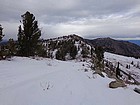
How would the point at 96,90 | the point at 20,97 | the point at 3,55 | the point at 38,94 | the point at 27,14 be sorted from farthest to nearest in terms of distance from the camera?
the point at 27,14 < the point at 3,55 < the point at 96,90 < the point at 38,94 < the point at 20,97

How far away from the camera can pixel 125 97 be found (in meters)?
7.77

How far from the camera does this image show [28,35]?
86.5ft

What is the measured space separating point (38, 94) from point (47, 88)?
71 cm

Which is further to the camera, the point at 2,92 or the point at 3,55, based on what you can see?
the point at 3,55

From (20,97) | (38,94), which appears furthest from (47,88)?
(20,97)

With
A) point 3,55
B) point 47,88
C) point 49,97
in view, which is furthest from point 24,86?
point 3,55

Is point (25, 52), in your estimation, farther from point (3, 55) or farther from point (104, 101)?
point (104, 101)

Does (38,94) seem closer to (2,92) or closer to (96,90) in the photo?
(2,92)

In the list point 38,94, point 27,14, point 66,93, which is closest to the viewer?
point 38,94

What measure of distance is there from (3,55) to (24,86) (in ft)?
34.9

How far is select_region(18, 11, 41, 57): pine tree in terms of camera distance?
1026 inches

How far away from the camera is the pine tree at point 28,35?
26.1 m

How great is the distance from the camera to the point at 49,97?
261 inches

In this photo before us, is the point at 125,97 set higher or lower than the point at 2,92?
lower
